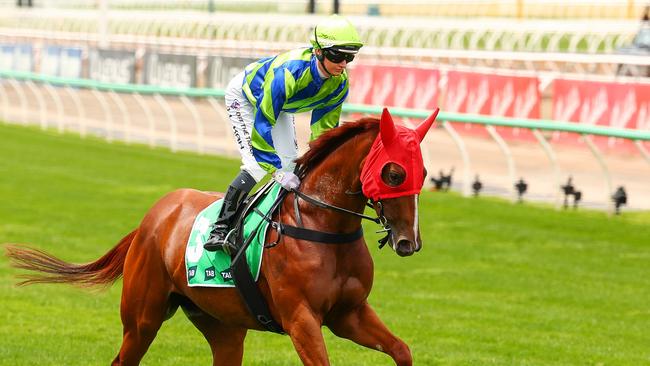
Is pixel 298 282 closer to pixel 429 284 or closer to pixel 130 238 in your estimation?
pixel 130 238

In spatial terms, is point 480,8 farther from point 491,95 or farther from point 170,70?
point 491,95

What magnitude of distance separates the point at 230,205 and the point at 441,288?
4255mm

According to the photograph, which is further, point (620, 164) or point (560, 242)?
point (620, 164)

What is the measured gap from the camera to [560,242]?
36.1 ft

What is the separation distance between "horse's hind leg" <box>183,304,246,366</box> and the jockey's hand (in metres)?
0.99

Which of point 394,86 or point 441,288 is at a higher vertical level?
point 394,86

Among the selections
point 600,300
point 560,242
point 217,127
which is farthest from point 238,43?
point 600,300

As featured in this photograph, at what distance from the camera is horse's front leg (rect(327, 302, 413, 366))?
16.1 ft

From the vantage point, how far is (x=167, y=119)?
2289cm

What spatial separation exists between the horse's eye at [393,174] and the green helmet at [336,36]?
66cm

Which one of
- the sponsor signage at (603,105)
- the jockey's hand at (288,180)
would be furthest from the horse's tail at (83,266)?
the sponsor signage at (603,105)

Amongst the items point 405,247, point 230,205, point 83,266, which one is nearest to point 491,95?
point 83,266

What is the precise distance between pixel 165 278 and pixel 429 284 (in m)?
4.12

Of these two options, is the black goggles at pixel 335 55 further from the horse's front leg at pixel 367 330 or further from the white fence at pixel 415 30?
the white fence at pixel 415 30
